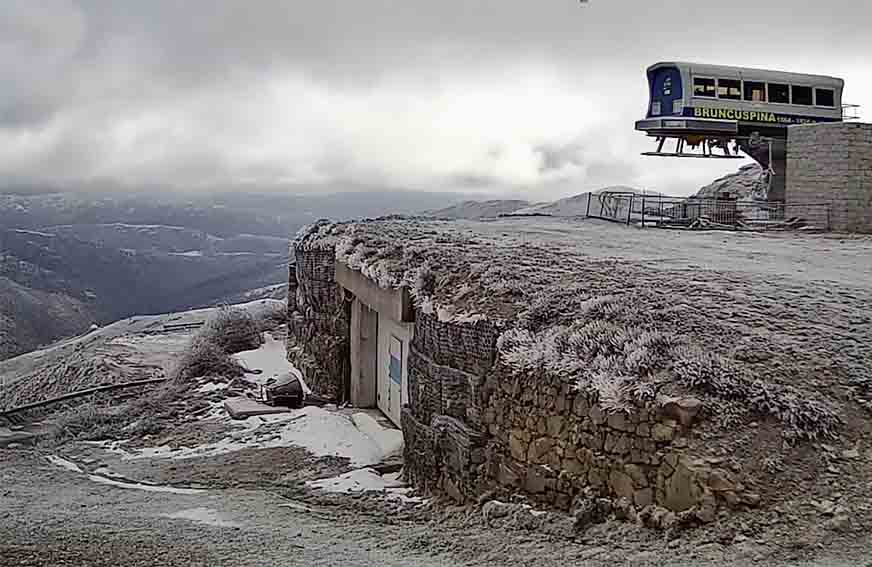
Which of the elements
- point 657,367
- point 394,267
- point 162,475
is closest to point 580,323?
point 657,367

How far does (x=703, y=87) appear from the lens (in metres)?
27.0

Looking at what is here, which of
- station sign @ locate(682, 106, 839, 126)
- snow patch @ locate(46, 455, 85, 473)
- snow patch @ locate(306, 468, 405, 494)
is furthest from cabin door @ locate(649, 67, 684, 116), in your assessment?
snow patch @ locate(46, 455, 85, 473)

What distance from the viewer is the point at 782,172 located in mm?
27766

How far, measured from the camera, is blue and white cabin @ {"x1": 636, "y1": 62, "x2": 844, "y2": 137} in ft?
87.8

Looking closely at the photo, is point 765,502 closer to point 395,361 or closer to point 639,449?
point 639,449

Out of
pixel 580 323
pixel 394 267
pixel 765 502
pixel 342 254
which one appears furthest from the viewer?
pixel 342 254

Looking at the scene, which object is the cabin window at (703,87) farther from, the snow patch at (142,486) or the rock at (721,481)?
the rock at (721,481)

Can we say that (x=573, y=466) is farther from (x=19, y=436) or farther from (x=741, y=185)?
(x=741, y=185)

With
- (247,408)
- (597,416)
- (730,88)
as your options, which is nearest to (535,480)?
(597,416)

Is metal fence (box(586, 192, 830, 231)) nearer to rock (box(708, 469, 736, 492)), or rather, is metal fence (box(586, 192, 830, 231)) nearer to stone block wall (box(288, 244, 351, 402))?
stone block wall (box(288, 244, 351, 402))

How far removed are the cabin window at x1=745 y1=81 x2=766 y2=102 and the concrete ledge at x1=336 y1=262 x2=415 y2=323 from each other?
16.8 metres

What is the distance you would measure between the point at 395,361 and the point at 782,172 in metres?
18.2

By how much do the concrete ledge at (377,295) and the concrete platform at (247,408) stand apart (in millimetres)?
2552

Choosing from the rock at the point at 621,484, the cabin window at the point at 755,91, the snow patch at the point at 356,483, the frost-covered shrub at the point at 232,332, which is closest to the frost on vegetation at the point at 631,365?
the rock at the point at 621,484
